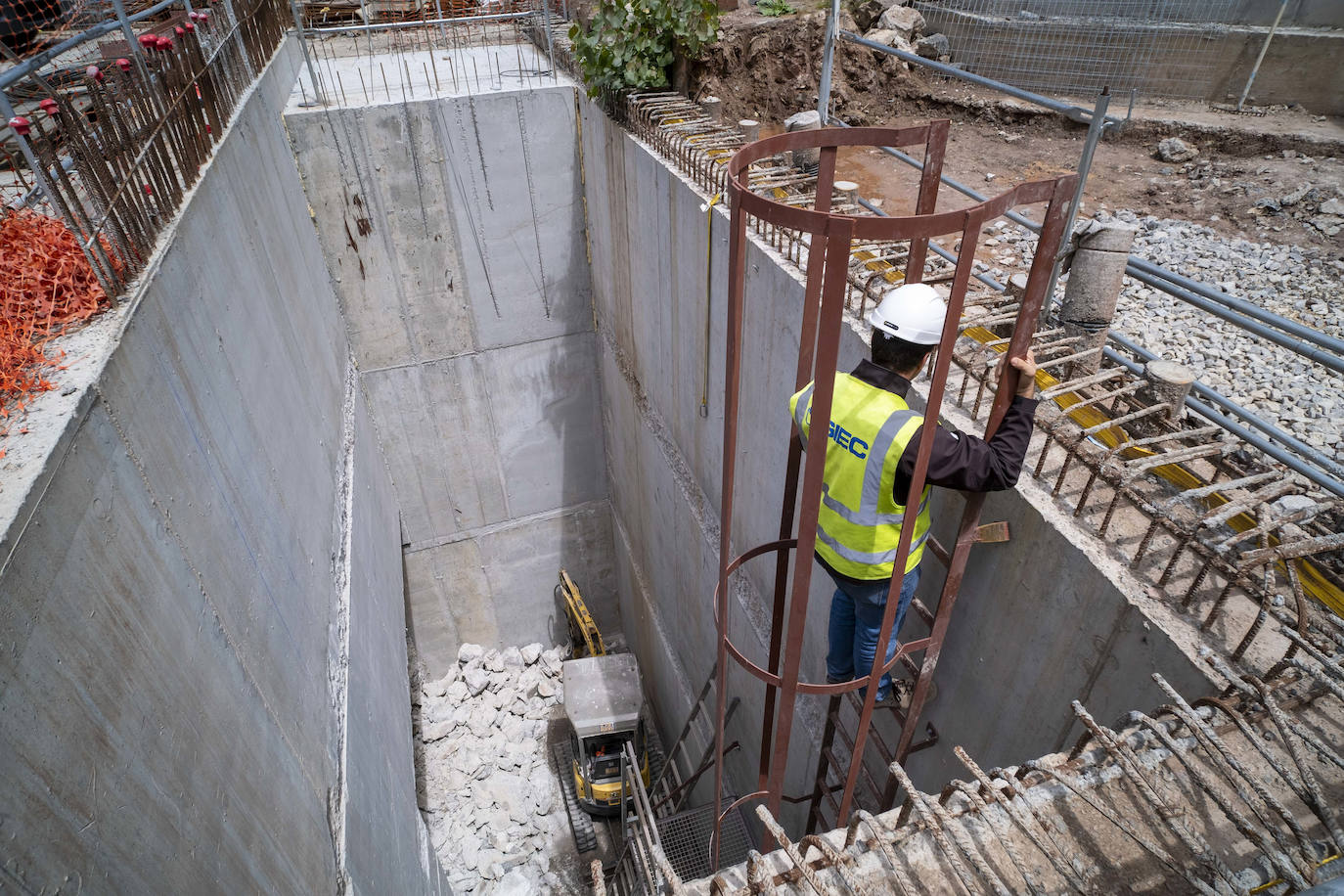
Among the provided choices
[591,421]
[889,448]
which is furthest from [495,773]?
[889,448]

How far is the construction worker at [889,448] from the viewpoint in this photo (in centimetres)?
256

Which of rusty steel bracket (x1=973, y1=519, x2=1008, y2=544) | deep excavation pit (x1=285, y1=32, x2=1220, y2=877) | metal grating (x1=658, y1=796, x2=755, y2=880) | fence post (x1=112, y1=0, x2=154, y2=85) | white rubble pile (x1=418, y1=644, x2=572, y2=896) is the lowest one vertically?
white rubble pile (x1=418, y1=644, x2=572, y2=896)

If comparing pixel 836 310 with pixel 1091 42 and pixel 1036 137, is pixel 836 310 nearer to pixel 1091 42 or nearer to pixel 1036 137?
pixel 1036 137

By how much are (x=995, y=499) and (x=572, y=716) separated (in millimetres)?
6825

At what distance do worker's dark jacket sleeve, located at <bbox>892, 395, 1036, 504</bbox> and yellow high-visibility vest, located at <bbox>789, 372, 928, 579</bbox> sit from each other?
0.29ft

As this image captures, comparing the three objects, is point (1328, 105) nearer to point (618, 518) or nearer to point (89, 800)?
point (618, 518)

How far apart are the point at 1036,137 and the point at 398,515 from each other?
1109 cm

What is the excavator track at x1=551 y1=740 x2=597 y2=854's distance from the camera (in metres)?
9.04

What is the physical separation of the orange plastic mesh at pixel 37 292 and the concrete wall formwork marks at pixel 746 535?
3.46 m

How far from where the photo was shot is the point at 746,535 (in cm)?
590

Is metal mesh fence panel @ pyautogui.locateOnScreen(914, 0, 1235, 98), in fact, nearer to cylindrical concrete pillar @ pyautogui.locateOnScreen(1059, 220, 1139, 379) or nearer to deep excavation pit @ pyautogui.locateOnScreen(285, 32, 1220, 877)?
deep excavation pit @ pyautogui.locateOnScreen(285, 32, 1220, 877)

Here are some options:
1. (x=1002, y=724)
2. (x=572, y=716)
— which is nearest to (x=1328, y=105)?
(x=1002, y=724)

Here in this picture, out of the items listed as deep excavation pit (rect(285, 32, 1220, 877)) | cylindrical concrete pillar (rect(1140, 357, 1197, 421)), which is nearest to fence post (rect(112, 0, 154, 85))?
deep excavation pit (rect(285, 32, 1220, 877))

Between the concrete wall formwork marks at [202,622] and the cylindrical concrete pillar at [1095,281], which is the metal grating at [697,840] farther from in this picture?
the cylindrical concrete pillar at [1095,281]
